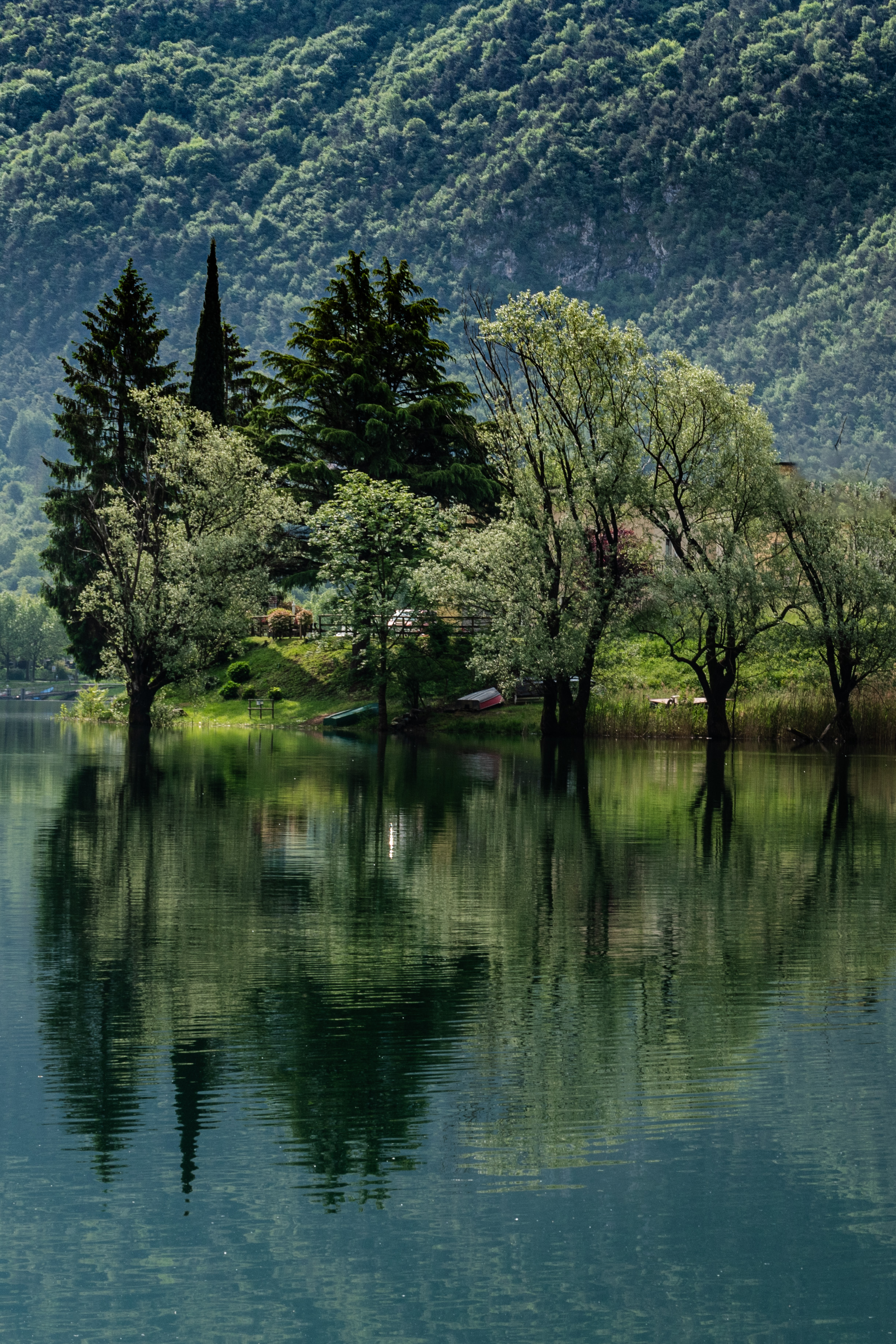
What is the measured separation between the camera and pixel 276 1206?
7035 mm

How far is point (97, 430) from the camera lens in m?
67.2

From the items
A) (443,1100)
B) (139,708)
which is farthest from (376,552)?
(443,1100)

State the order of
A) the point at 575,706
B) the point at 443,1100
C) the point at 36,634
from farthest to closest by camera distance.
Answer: the point at 36,634 → the point at 575,706 → the point at 443,1100

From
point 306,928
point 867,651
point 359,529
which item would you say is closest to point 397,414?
point 359,529

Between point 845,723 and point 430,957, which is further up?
point 845,723

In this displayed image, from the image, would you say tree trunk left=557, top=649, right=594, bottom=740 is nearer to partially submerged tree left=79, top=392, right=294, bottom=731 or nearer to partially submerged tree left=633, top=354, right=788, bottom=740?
partially submerged tree left=633, top=354, right=788, bottom=740

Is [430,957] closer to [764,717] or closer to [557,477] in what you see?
[557,477]

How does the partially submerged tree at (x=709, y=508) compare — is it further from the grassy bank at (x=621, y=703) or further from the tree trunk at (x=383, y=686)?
the tree trunk at (x=383, y=686)

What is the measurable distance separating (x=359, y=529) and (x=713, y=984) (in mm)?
43001

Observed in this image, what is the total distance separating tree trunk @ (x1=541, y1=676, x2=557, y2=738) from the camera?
→ 49.5m

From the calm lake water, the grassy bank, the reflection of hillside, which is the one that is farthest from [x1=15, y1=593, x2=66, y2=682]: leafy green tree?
the calm lake water

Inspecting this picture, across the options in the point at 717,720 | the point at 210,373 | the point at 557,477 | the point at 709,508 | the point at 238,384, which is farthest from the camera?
the point at 238,384

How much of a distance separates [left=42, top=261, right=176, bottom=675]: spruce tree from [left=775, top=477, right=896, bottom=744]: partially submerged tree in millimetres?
27020

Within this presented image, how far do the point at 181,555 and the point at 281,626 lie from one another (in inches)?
903
